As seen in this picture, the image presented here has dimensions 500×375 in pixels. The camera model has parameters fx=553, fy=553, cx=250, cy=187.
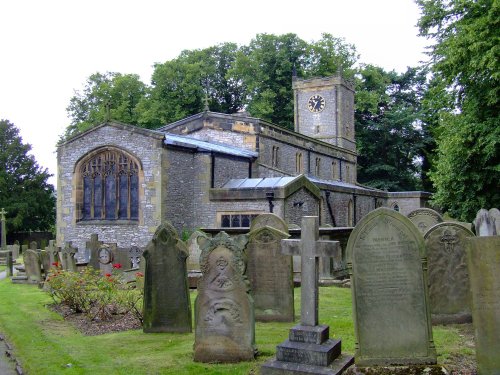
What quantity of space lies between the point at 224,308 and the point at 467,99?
15461 millimetres

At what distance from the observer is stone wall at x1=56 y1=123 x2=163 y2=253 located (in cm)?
2284

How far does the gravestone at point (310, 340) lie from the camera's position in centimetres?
648

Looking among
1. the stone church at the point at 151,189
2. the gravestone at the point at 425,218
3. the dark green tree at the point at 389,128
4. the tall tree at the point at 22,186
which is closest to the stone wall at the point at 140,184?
the stone church at the point at 151,189

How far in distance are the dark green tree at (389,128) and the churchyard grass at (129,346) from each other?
40.3 m

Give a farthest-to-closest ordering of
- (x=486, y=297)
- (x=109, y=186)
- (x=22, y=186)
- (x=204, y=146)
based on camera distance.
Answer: (x=22, y=186) → (x=204, y=146) → (x=109, y=186) → (x=486, y=297)

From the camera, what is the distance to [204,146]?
26328 millimetres

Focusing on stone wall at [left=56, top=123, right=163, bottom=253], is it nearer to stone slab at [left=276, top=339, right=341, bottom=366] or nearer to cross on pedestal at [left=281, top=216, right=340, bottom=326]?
cross on pedestal at [left=281, top=216, right=340, bottom=326]

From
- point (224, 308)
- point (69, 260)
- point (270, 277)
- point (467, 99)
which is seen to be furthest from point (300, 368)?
point (467, 99)

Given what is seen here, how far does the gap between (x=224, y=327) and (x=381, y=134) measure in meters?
46.4

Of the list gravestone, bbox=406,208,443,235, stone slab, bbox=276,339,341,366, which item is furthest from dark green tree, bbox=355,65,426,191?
stone slab, bbox=276,339,341,366

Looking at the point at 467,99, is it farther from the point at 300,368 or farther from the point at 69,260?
the point at 300,368

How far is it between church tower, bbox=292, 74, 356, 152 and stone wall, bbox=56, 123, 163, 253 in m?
24.4

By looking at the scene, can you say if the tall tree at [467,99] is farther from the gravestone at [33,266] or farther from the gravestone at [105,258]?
the gravestone at [33,266]

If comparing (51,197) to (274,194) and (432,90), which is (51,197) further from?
(432,90)
